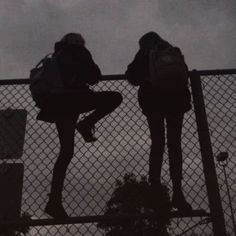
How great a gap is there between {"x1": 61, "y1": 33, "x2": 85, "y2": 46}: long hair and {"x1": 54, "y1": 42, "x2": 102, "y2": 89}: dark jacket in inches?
2.1

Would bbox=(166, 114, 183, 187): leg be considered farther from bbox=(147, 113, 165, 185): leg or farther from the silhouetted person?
the silhouetted person

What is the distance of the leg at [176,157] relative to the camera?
12.7 ft

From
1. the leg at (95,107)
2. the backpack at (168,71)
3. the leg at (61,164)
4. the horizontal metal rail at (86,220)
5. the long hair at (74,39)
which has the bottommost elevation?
the horizontal metal rail at (86,220)

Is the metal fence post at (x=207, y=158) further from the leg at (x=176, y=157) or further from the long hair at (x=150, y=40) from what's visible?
the long hair at (x=150, y=40)

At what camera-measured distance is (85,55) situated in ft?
13.2

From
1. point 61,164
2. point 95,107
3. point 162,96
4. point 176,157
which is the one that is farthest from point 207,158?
point 61,164

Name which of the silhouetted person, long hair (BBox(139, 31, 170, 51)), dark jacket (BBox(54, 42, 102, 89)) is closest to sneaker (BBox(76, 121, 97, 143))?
the silhouetted person

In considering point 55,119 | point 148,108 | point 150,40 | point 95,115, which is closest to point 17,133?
point 55,119

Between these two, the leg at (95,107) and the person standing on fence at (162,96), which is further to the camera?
the leg at (95,107)

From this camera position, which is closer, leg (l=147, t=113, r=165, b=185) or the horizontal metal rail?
the horizontal metal rail

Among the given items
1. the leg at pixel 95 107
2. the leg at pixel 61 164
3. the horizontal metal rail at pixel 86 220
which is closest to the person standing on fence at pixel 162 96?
the horizontal metal rail at pixel 86 220

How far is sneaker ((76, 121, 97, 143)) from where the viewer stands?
4012mm

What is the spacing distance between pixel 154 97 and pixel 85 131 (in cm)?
83

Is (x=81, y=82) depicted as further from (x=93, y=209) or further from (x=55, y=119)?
(x=93, y=209)
